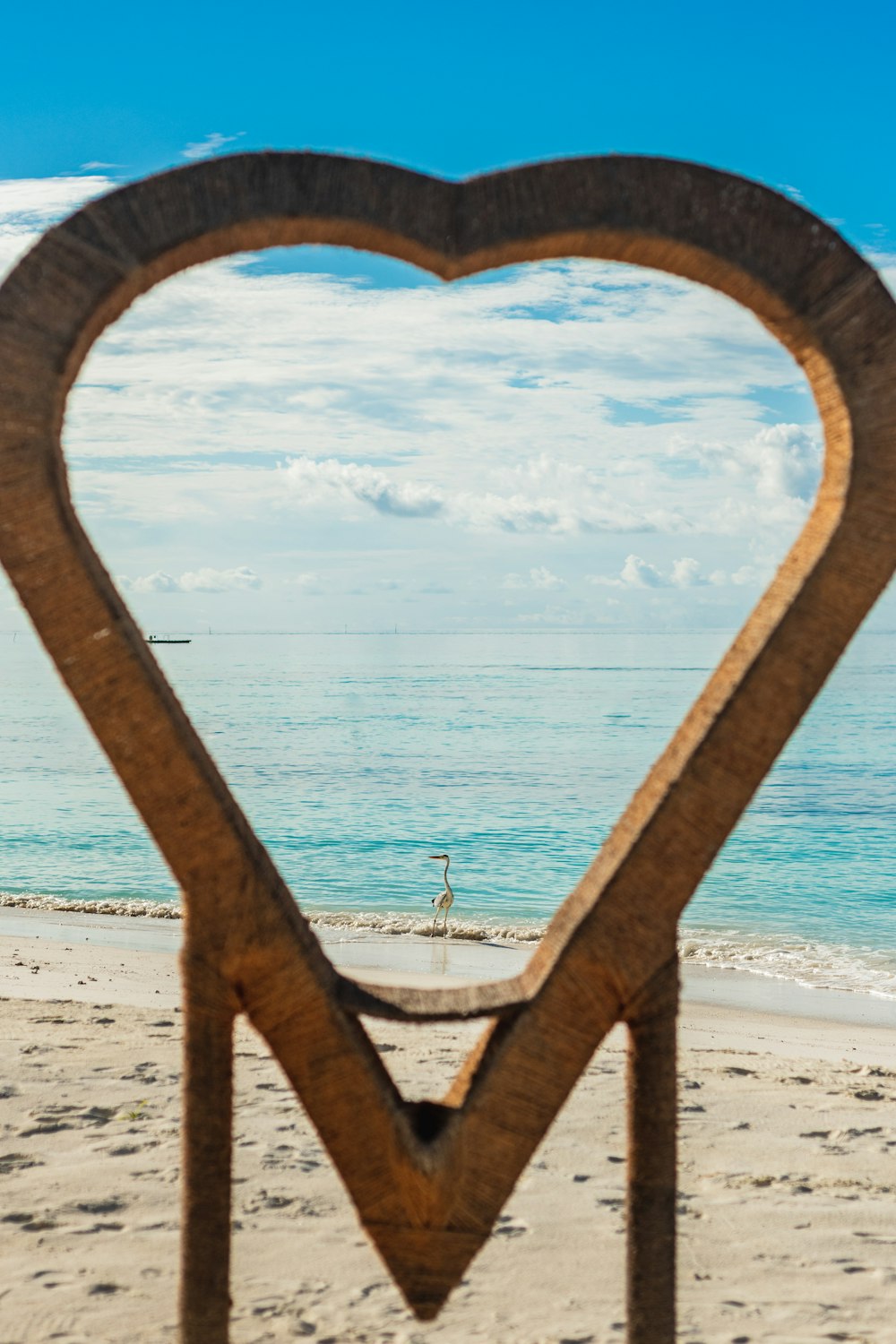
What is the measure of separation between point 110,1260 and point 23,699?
2642 inches

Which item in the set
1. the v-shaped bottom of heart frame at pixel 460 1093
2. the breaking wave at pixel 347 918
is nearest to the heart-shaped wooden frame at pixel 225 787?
the v-shaped bottom of heart frame at pixel 460 1093

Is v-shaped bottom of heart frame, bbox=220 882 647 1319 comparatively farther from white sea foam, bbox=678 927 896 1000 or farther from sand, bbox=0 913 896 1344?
white sea foam, bbox=678 927 896 1000

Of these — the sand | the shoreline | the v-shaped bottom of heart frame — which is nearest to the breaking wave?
the shoreline

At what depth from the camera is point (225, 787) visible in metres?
3.54

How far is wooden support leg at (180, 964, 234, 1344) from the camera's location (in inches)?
139

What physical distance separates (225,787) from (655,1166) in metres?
1.67

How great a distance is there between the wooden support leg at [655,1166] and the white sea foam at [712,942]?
940cm

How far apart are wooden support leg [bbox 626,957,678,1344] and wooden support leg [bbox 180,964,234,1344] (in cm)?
119

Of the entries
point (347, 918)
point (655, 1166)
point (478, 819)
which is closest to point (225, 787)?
point (655, 1166)

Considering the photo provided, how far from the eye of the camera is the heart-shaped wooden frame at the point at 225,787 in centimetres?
325

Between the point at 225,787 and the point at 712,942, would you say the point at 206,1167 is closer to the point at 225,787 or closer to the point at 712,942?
the point at 225,787

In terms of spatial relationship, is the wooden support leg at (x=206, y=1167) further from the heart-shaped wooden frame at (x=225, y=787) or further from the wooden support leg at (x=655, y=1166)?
the wooden support leg at (x=655, y=1166)

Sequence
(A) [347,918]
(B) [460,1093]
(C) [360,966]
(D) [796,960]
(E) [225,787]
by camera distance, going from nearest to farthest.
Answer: (E) [225,787]
(B) [460,1093]
(C) [360,966]
(D) [796,960]
(A) [347,918]

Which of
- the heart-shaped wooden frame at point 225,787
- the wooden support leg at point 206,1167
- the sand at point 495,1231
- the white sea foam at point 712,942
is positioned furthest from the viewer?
the white sea foam at point 712,942
